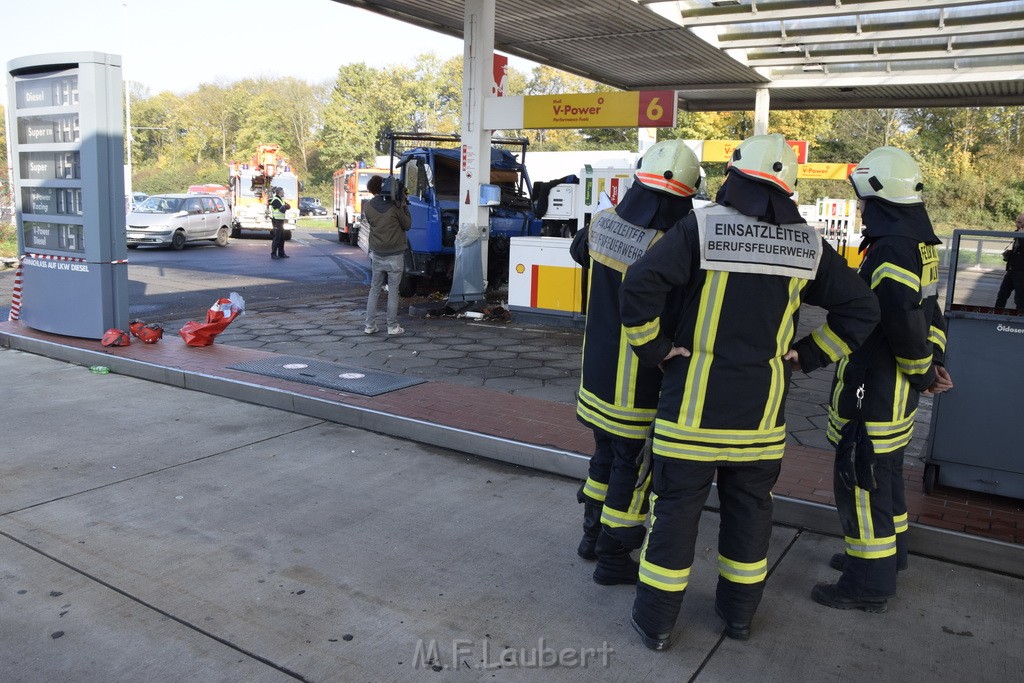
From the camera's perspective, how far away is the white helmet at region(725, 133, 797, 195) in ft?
9.92

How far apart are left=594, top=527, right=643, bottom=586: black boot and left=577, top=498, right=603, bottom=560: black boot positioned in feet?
0.63

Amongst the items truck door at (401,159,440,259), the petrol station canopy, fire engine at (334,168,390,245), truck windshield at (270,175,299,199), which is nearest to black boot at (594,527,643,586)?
truck door at (401,159,440,259)

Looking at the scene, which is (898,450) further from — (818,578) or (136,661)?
(136,661)

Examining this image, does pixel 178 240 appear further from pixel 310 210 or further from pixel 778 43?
pixel 310 210

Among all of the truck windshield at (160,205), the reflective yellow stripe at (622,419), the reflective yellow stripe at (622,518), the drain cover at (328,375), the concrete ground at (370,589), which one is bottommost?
the concrete ground at (370,589)

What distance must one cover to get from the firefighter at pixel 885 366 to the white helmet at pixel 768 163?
638mm

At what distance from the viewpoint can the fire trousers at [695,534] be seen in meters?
3.09

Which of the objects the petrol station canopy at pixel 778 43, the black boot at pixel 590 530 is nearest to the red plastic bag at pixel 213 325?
the petrol station canopy at pixel 778 43

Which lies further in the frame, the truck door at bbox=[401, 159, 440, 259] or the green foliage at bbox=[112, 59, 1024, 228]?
the green foliage at bbox=[112, 59, 1024, 228]

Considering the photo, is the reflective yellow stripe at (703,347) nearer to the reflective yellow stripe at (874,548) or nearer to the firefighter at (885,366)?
the firefighter at (885,366)

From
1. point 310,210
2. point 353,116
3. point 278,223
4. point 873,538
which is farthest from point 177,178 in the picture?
point 873,538

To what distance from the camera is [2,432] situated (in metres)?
5.86

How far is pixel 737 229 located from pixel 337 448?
3577 mm

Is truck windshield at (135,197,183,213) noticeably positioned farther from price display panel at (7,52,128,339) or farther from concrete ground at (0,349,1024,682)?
concrete ground at (0,349,1024,682)
